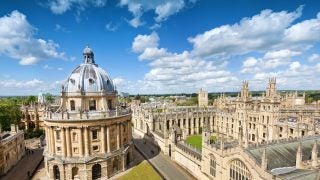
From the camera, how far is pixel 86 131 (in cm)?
3722

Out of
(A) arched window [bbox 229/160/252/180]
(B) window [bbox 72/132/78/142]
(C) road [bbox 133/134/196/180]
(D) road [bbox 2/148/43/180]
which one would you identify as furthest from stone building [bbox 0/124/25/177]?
(A) arched window [bbox 229/160/252/180]

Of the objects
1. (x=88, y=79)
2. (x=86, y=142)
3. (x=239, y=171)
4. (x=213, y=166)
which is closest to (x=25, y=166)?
(x=86, y=142)

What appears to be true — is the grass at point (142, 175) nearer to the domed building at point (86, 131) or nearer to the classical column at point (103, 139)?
the domed building at point (86, 131)

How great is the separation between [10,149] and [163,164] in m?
31.9

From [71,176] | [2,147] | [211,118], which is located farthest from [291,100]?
[2,147]

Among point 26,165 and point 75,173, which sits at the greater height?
point 75,173

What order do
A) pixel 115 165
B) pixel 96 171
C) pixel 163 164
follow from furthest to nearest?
pixel 163 164 < pixel 115 165 < pixel 96 171

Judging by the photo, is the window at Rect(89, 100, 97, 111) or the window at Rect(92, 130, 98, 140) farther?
the window at Rect(89, 100, 97, 111)

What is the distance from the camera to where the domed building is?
122 ft

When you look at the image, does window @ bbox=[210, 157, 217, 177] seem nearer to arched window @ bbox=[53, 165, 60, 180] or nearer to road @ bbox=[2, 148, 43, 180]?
arched window @ bbox=[53, 165, 60, 180]

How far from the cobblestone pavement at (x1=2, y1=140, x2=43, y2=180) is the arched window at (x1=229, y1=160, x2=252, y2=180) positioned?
3568cm

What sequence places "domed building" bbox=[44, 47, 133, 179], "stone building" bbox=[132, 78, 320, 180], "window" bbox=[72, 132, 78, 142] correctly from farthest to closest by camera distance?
1. "window" bbox=[72, 132, 78, 142]
2. "domed building" bbox=[44, 47, 133, 179]
3. "stone building" bbox=[132, 78, 320, 180]

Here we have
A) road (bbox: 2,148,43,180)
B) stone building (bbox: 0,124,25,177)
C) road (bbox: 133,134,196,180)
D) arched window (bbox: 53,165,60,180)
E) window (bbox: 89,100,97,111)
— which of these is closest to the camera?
arched window (bbox: 53,165,60,180)

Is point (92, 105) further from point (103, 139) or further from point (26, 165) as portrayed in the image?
point (26, 165)
